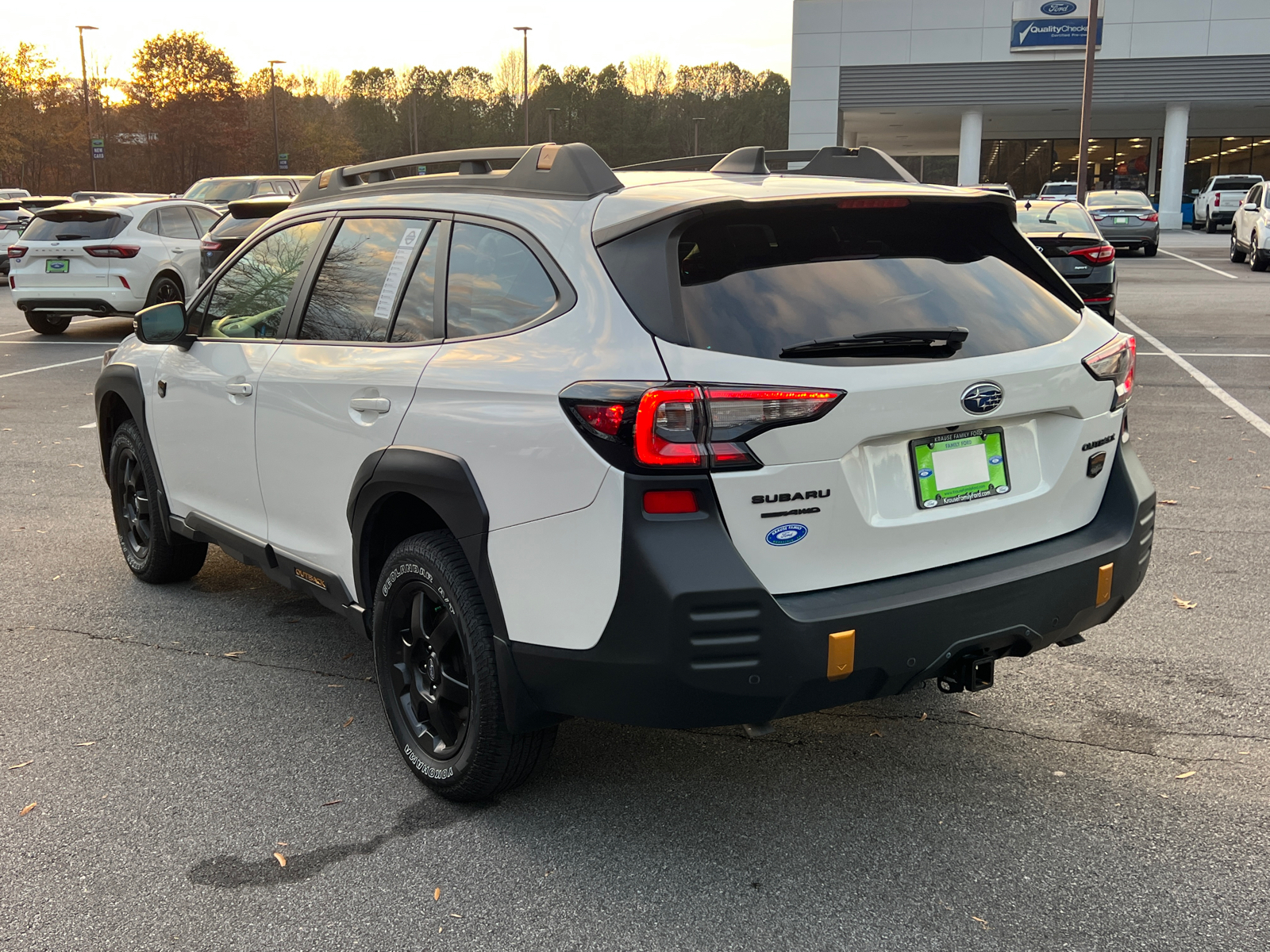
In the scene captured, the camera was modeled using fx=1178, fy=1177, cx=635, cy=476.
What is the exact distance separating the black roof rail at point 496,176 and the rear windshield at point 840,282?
343 millimetres

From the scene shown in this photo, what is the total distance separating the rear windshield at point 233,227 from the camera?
1466cm

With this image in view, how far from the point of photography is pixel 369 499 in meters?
3.49

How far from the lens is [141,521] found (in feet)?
18.0

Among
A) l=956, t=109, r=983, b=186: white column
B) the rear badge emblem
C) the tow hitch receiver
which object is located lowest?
the tow hitch receiver

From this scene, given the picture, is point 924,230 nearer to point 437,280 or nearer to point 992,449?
point 992,449

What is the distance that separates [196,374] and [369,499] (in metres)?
1.50

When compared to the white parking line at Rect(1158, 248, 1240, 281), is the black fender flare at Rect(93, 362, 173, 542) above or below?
above

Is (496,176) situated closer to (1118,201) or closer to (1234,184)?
(1118,201)

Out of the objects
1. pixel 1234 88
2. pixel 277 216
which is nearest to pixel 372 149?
pixel 1234 88

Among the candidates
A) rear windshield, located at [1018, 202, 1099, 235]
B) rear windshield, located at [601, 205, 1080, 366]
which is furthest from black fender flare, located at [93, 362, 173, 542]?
rear windshield, located at [1018, 202, 1099, 235]

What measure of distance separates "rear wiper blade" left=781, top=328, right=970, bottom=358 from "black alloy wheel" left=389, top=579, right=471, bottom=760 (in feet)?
3.96

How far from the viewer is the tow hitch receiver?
9.92 feet

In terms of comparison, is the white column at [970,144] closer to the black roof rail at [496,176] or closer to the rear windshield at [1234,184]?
the rear windshield at [1234,184]

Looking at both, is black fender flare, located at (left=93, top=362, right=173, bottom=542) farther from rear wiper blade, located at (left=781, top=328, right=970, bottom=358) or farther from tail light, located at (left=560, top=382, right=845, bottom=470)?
rear wiper blade, located at (left=781, top=328, right=970, bottom=358)
